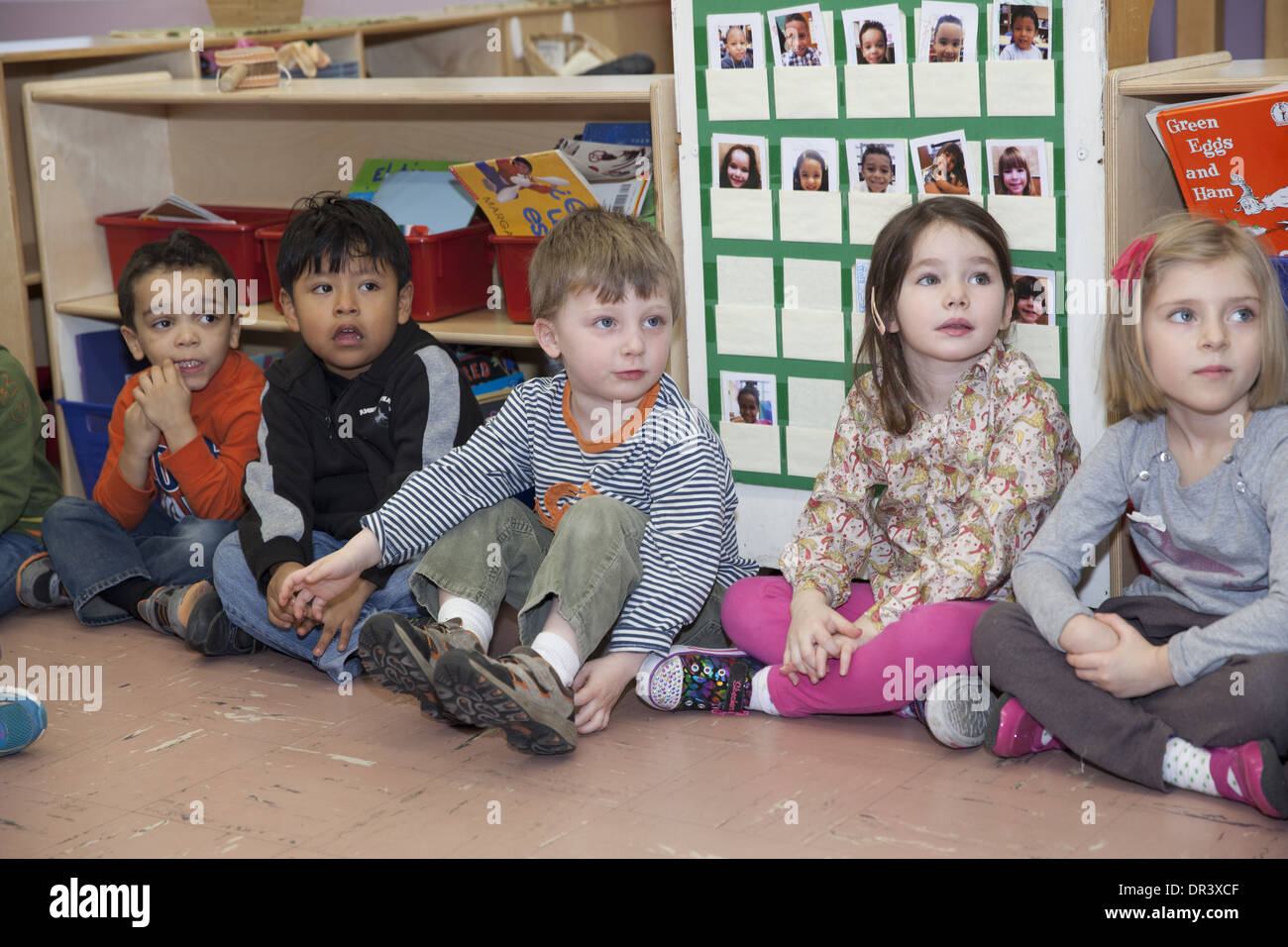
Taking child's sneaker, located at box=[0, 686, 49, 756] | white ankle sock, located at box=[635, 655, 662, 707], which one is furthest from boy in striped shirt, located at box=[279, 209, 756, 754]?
child's sneaker, located at box=[0, 686, 49, 756]

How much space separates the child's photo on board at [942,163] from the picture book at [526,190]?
0.57 meters

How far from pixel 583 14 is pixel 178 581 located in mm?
3229

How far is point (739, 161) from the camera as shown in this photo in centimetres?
217

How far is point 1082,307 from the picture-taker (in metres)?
1.92

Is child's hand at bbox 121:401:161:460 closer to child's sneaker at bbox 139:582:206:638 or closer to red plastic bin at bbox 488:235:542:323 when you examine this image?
child's sneaker at bbox 139:582:206:638

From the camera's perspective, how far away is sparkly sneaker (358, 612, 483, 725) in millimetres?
1684

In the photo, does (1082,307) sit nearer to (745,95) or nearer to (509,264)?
(745,95)

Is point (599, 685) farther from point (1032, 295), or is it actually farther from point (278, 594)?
point (1032, 295)

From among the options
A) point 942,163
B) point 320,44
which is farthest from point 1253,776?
point 320,44

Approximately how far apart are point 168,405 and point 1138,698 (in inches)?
61.8

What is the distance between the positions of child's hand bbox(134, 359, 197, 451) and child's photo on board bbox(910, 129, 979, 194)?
4.06 feet

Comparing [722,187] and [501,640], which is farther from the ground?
[722,187]
